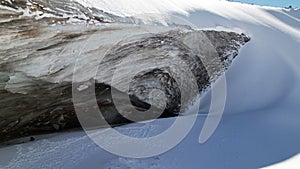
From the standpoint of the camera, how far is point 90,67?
1969mm

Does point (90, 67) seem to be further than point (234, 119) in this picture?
No

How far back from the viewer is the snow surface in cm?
188

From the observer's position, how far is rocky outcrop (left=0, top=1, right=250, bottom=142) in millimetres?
1714

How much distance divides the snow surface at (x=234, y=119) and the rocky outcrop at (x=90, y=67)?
0.42 feet

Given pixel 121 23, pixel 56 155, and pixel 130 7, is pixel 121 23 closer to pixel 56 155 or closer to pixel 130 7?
pixel 130 7

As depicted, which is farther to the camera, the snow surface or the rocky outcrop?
the snow surface

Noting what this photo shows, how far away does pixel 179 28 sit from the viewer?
2.39 meters

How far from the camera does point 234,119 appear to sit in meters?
2.33

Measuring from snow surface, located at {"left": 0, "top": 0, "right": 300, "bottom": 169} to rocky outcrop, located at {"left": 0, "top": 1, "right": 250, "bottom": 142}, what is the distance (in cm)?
13

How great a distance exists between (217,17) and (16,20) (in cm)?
179

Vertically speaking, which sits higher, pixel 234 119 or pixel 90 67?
pixel 90 67

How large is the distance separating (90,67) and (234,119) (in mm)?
958

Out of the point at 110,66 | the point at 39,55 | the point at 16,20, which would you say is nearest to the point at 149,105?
the point at 110,66

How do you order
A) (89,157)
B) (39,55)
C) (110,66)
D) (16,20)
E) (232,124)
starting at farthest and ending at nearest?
1. (232,124)
2. (110,66)
3. (89,157)
4. (39,55)
5. (16,20)
